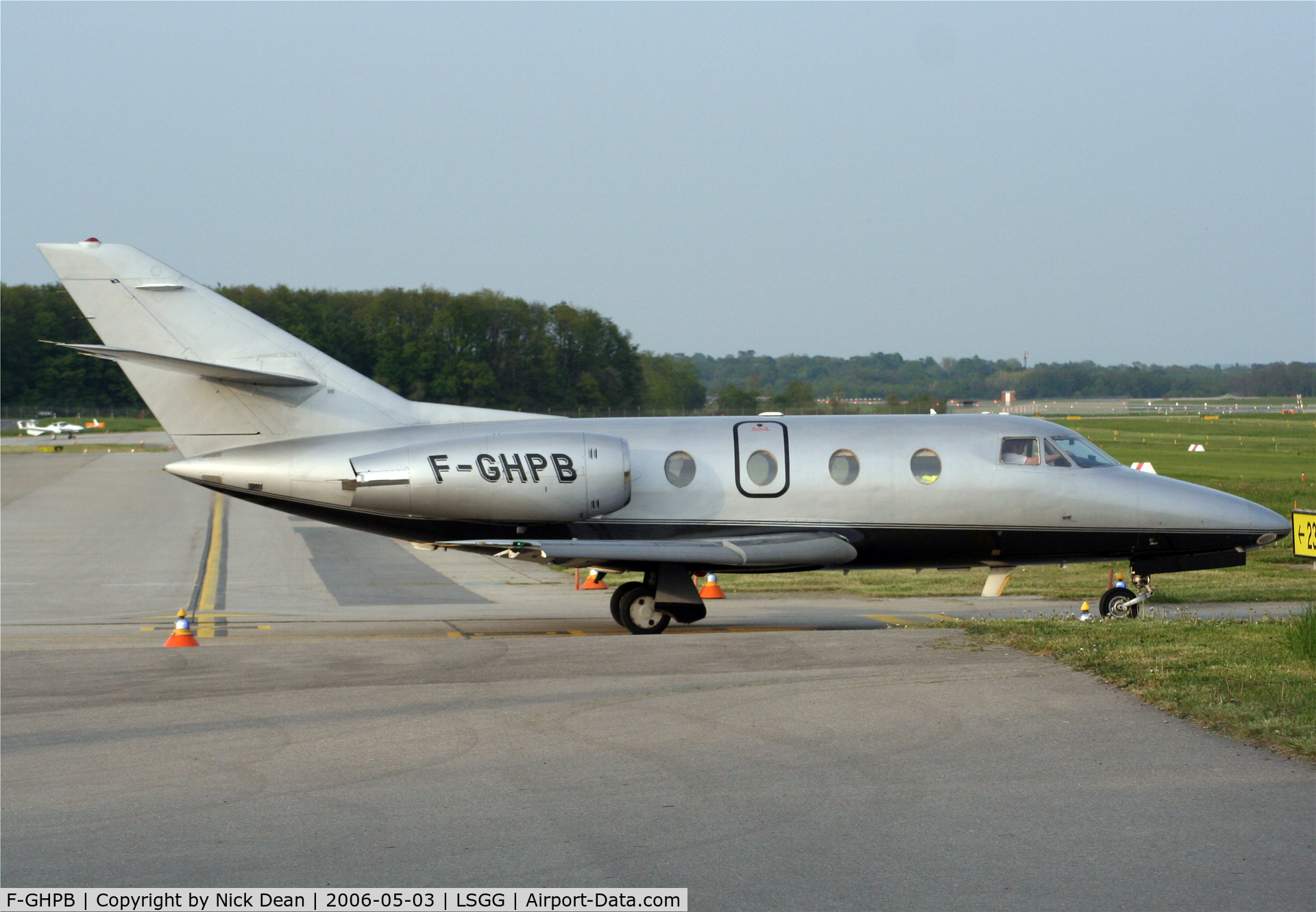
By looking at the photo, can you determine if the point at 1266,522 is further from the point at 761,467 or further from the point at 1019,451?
the point at 761,467

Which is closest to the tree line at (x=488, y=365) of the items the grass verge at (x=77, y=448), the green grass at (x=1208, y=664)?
the grass verge at (x=77, y=448)

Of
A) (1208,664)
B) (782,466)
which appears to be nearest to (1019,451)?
(782,466)

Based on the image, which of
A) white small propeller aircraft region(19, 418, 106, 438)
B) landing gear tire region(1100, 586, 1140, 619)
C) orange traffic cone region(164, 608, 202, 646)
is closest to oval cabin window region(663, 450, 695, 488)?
landing gear tire region(1100, 586, 1140, 619)

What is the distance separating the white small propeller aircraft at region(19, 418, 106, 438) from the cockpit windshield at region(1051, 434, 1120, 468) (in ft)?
250

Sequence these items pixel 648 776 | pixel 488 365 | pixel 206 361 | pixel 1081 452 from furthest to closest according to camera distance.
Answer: pixel 488 365 < pixel 206 361 < pixel 1081 452 < pixel 648 776

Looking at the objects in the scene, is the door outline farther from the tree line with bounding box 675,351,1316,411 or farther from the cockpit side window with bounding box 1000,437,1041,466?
the tree line with bounding box 675,351,1316,411

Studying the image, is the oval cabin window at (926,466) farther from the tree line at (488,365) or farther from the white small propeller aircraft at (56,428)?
the white small propeller aircraft at (56,428)

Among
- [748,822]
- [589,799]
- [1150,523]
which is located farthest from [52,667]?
[1150,523]

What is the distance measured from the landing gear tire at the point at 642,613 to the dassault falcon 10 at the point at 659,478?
0.02m

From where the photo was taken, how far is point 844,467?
1441 centimetres

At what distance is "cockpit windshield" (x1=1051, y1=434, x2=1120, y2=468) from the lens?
14586 millimetres

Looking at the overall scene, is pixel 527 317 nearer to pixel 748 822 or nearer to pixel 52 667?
pixel 52 667

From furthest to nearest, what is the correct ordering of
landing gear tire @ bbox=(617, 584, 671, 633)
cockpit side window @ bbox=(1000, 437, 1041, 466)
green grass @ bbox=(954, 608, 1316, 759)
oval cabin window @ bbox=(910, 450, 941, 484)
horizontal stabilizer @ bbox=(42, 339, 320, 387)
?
cockpit side window @ bbox=(1000, 437, 1041, 466) → oval cabin window @ bbox=(910, 450, 941, 484) → landing gear tire @ bbox=(617, 584, 671, 633) → horizontal stabilizer @ bbox=(42, 339, 320, 387) → green grass @ bbox=(954, 608, 1316, 759)

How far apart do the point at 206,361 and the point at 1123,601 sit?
11.9 metres
